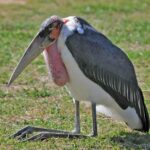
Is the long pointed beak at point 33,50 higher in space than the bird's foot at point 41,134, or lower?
higher

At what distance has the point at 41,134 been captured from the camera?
7.13 meters

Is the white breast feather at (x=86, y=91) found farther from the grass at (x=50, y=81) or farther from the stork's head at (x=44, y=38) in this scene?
the grass at (x=50, y=81)

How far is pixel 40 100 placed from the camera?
8.95m

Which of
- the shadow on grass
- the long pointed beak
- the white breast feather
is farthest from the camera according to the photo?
the long pointed beak

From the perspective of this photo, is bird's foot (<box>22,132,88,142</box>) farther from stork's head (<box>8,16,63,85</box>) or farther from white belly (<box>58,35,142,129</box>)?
stork's head (<box>8,16,63,85</box>)

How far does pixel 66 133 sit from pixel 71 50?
78cm

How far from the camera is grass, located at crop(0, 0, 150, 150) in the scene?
715cm

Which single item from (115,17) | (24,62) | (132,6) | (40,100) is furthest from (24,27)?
(24,62)

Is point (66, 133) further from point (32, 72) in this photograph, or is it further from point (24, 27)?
point (24, 27)

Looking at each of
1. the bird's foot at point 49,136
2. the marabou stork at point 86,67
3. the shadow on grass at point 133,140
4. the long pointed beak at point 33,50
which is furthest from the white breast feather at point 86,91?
the bird's foot at point 49,136

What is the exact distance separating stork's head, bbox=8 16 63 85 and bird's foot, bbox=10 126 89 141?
532mm

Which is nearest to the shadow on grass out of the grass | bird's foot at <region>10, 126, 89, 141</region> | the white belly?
the grass

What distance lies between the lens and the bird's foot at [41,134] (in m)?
7.11

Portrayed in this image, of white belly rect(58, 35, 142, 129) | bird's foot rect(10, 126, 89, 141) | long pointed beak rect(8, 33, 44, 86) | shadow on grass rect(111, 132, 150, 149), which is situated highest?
long pointed beak rect(8, 33, 44, 86)
